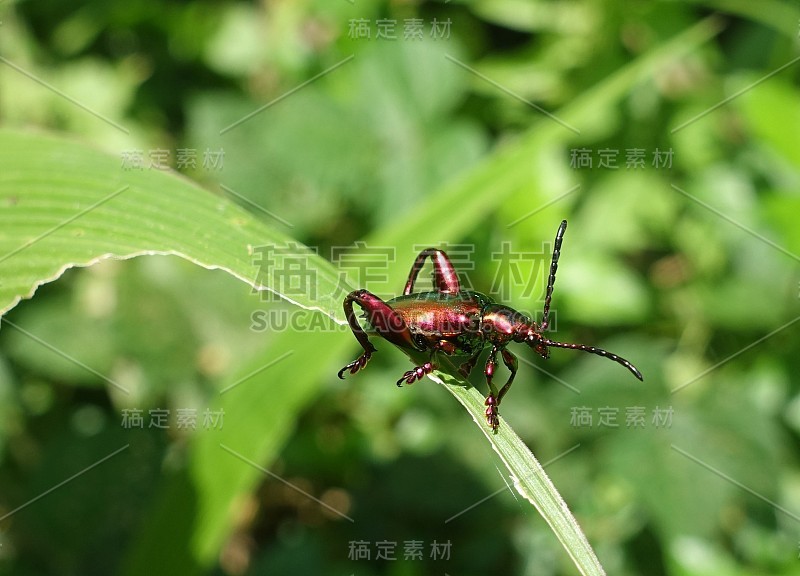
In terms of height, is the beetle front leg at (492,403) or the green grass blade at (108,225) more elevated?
the green grass blade at (108,225)

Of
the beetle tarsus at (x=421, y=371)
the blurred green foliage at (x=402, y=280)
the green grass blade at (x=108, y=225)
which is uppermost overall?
the green grass blade at (x=108, y=225)

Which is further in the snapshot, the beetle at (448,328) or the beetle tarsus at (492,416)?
the beetle at (448,328)

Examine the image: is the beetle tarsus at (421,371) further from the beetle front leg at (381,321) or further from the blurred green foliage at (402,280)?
the blurred green foliage at (402,280)

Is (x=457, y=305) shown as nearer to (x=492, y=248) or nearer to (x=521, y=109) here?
(x=492, y=248)

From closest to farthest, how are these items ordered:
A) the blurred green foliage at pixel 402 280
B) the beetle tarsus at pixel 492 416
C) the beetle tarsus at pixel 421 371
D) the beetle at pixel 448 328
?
the beetle tarsus at pixel 492 416 < the beetle tarsus at pixel 421 371 < the beetle at pixel 448 328 < the blurred green foliage at pixel 402 280

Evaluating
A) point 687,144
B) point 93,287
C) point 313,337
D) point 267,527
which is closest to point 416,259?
point 313,337

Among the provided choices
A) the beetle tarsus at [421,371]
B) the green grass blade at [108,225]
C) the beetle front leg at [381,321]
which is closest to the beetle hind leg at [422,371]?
the beetle tarsus at [421,371]

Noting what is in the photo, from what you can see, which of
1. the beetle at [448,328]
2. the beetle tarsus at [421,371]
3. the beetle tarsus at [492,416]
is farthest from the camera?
the beetle at [448,328]

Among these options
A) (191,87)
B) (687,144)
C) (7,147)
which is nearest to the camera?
(7,147)

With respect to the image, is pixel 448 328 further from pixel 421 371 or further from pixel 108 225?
pixel 108 225

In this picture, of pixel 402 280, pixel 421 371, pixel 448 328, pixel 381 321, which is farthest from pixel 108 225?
pixel 402 280
